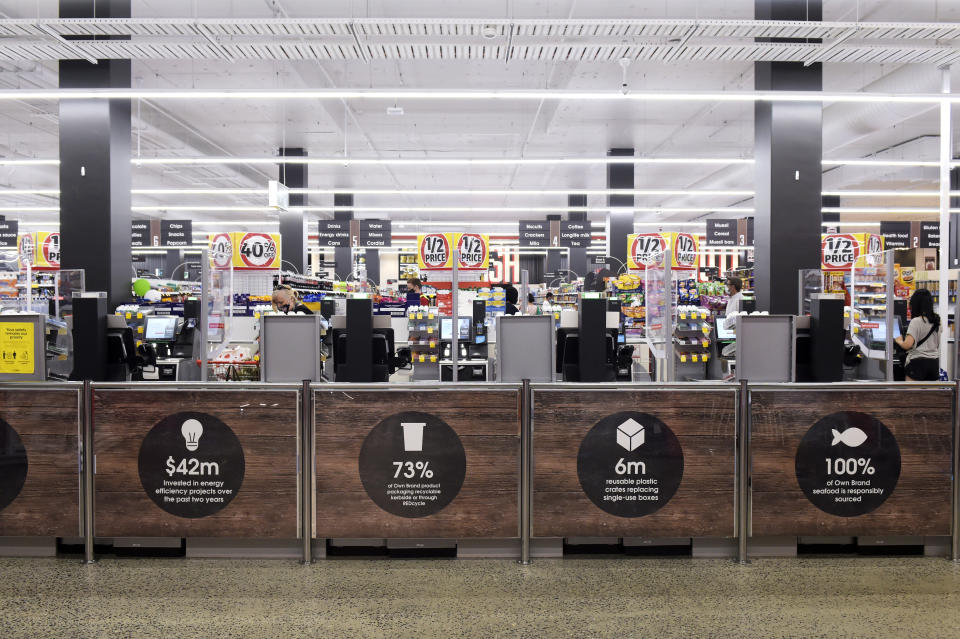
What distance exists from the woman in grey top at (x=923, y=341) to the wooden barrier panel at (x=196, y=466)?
6466mm

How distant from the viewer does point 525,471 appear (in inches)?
135

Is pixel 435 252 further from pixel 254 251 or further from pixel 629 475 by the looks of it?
pixel 629 475

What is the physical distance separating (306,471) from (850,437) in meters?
3.11

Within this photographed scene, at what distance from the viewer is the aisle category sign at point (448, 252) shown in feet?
35.0

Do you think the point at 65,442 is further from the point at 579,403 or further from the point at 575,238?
the point at 575,238

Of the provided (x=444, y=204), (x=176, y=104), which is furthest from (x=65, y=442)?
(x=444, y=204)

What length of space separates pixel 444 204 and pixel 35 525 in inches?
716

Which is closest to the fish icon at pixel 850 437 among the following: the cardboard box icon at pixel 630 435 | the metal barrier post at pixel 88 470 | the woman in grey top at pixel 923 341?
the cardboard box icon at pixel 630 435

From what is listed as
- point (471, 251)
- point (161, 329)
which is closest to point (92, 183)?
point (161, 329)

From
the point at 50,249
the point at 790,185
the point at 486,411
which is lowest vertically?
the point at 486,411

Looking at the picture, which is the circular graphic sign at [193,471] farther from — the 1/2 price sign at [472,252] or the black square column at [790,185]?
the 1/2 price sign at [472,252]

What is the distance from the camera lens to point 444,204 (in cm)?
2084

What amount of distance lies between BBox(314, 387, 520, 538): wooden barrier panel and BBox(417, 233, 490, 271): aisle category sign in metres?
7.30

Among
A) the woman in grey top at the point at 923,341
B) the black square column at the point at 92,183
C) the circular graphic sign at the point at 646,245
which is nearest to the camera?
the woman in grey top at the point at 923,341
